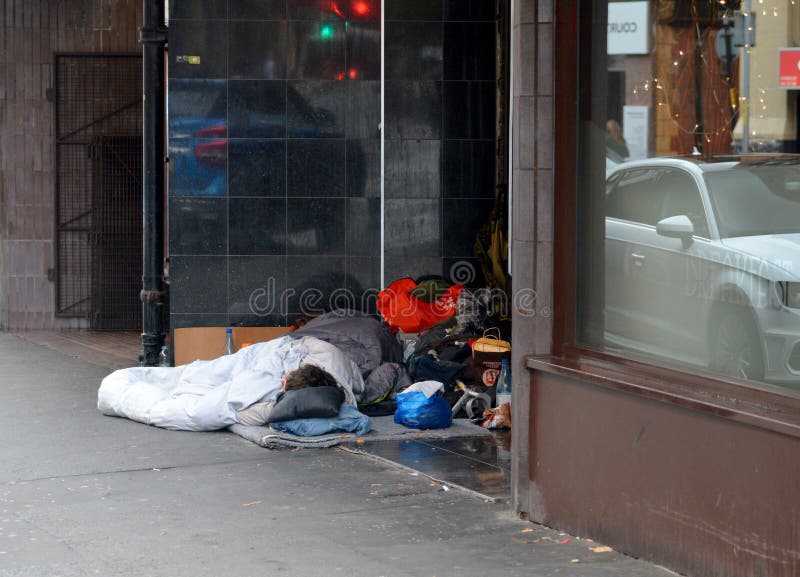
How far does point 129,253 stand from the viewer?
1506 centimetres

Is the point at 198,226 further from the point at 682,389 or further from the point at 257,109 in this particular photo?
the point at 682,389

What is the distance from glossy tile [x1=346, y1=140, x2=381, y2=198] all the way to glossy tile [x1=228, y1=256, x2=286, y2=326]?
96cm

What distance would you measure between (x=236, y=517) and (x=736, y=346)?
275 cm

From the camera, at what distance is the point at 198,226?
11062mm

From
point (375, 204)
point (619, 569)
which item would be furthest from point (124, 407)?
point (619, 569)

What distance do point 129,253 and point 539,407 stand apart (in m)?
9.89

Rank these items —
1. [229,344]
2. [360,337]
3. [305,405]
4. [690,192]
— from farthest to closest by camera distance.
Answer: [229,344], [360,337], [305,405], [690,192]

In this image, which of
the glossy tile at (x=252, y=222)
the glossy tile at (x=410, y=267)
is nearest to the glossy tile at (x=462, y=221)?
the glossy tile at (x=410, y=267)

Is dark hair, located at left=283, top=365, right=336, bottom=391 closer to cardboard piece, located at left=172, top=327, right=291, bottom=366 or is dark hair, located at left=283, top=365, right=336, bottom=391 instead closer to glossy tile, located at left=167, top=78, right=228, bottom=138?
cardboard piece, located at left=172, top=327, right=291, bottom=366

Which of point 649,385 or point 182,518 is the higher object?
point 649,385

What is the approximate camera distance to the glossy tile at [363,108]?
1112 centimetres

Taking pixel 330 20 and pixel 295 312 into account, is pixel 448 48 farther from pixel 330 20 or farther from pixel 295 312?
pixel 295 312

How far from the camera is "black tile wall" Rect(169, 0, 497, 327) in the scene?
36.1 feet

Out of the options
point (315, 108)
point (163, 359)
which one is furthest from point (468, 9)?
point (163, 359)
